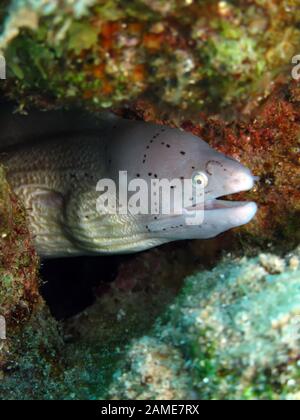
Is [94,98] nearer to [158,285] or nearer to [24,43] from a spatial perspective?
[24,43]

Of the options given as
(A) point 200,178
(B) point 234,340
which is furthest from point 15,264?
(B) point 234,340

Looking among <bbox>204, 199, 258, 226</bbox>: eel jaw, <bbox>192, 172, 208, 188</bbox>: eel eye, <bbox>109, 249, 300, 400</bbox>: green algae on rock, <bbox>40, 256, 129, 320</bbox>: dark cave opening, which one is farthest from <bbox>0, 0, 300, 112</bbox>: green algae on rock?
<bbox>40, 256, 129, 320</bbox>: dark cave opening

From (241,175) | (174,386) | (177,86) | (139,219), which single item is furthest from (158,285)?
(177,86)

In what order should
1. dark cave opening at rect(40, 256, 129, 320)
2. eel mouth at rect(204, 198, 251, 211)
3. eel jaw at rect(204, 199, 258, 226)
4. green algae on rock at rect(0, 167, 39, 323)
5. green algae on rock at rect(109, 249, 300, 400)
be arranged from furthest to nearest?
dark cave opening at rect(40, 256, 129, 320) < eel mouth at rect(204, 198, 251, 211) < eel jaw at rect(204, 199, 258, 226) < green algae on rock at rect(0, 167, 39, 323) < green algae on rock at rect(109, 249, 300, 400)

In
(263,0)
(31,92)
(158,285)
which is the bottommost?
(158,285)

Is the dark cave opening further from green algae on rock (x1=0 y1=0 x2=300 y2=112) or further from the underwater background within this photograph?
green algae on rock (x1=0 y1=0 x2=300 y2=112)

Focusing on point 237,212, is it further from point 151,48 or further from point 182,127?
point 151,48
